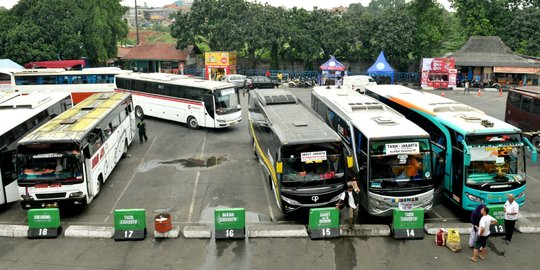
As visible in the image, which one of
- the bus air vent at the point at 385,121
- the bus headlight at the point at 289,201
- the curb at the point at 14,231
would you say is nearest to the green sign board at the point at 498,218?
the bus air vent at the point at 385,121

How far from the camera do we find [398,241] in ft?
40.2

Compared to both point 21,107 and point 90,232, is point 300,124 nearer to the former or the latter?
point 90,232

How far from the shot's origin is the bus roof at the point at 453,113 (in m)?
12.9

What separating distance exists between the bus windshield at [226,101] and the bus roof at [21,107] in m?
7.49

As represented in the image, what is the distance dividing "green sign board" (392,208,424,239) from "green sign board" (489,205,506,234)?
1.97 meters

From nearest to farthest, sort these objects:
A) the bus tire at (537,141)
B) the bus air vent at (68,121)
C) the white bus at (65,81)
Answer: the bus air vent at (68,121), the bus tire at (537,141), the white bus at (65,81)

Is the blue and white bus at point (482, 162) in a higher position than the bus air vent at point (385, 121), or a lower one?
lower

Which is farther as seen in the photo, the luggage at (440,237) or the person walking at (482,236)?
the luggage at (440,237)

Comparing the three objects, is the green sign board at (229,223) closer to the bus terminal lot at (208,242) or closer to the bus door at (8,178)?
the bus terminal lot at (208,242)

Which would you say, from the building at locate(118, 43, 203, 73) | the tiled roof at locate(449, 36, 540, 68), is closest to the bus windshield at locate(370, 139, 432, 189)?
the tiled roof at locate(449, 36, 540, 68)

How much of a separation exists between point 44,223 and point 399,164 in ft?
32.6

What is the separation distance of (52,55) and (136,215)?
1598 inches

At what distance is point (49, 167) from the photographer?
1323 centimetres

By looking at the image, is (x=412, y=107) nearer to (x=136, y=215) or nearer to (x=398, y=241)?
(x=398, y=241)
